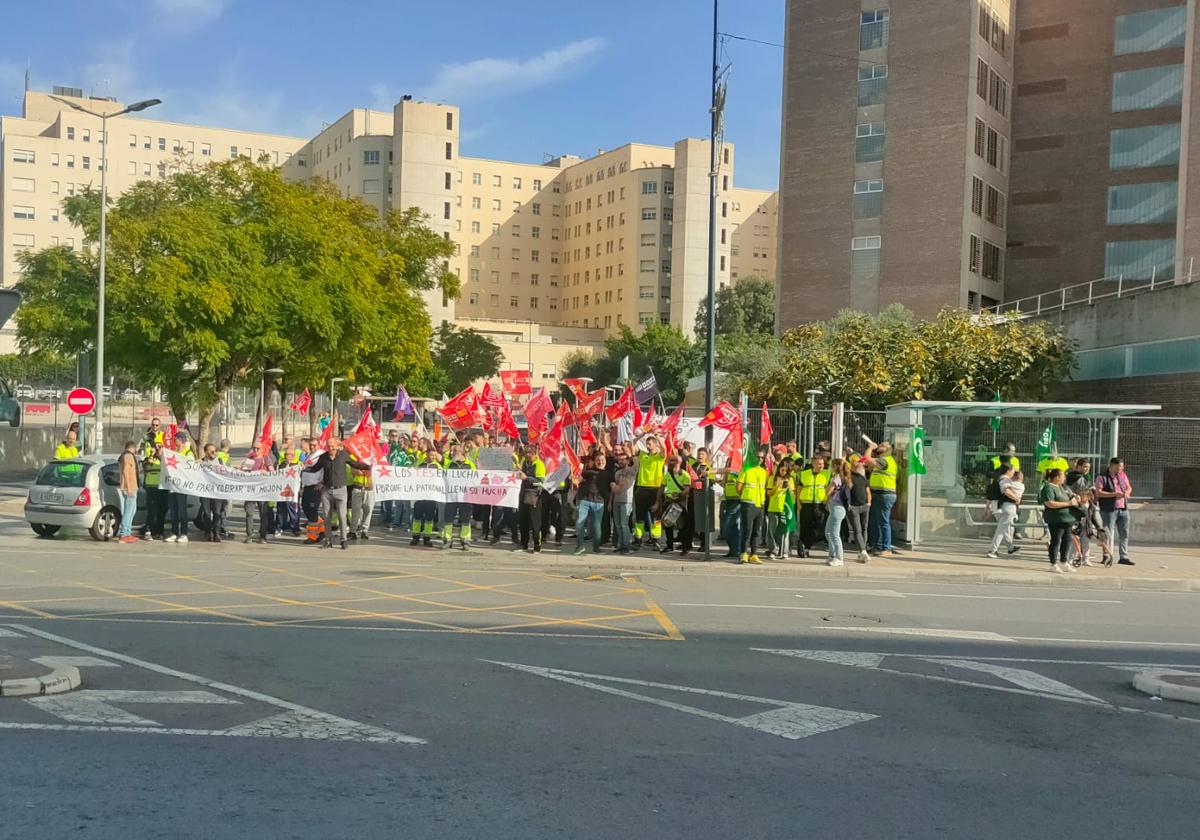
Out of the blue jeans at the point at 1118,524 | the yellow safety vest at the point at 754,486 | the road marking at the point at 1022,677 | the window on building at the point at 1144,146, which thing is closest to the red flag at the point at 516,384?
the yellow safety vest at the point at 754,486

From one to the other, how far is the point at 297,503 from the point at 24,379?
5505 cm

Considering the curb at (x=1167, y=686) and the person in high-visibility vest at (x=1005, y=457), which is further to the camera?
the person in high-visibility vest at (x=1005, y=457)

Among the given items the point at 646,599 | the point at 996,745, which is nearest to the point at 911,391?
the point at 646,599

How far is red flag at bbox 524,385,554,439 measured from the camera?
68.1ft

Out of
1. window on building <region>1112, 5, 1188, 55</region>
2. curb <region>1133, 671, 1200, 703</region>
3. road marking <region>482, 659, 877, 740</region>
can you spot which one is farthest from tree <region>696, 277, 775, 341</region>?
road marking <region>482, 659, 877, 740</region>

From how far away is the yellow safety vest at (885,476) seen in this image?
19.0 m

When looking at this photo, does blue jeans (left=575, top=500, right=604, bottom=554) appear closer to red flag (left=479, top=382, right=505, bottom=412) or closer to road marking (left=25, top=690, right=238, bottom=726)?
red flag (left=479, top=382, right=505, bottom=412)

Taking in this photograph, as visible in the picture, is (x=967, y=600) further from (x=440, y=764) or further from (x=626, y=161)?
(x=626, y=161)

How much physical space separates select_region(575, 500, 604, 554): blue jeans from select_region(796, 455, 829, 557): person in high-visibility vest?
11.2ft

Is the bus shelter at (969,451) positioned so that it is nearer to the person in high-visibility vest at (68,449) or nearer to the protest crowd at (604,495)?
the protest crowd at (604,495)

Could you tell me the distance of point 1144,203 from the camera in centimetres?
5872

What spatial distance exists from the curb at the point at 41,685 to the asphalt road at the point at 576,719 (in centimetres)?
16

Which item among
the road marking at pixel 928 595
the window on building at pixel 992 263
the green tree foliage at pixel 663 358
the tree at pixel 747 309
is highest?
the tree at pixel 747 309

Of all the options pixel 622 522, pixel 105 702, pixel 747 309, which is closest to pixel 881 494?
pixel 622 522
